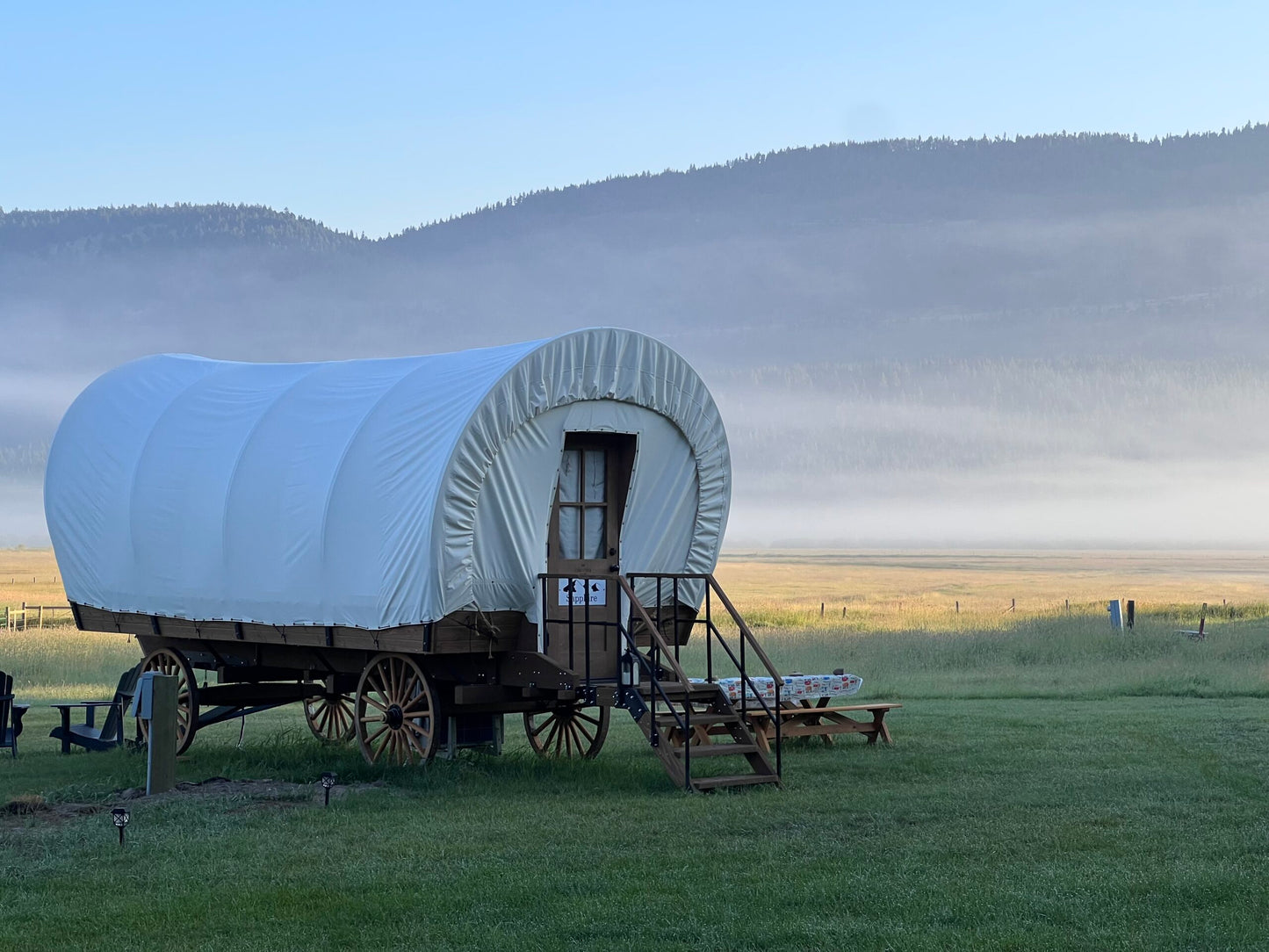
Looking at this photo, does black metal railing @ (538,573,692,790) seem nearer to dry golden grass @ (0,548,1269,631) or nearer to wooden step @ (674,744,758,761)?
wooden step @ (674,744,758,761)

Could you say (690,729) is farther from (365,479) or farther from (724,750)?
(365,479)

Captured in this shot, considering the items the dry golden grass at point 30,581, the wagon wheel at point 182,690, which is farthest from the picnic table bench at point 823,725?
the dry golden grass at point 30,581

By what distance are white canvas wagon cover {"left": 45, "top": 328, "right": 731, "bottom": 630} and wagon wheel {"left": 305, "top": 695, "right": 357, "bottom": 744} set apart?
2.57 meters

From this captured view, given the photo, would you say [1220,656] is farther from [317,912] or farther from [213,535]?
[317,912]

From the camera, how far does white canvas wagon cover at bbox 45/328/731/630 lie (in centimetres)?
1317

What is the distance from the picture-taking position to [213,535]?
48.7ft

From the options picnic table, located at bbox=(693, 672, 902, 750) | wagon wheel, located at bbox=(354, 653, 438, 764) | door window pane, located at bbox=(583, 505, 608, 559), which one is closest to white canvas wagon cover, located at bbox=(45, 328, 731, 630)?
door window pane, located at bbox=(583, 505, 608, 559)

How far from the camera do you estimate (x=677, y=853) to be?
380 inches

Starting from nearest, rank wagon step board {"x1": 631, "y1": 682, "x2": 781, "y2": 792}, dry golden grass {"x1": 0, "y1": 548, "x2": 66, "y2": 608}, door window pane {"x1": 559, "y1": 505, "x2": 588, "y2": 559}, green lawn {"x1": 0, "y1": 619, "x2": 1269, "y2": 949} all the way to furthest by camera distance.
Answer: green lawn {"x1": 0, "y1": 619, "x2": 1269, "y2": 949}
wagon step board {"x1": 631, "y1": 682, "x2": 781, "y2": 792}
door window pane {"x1": 559, "y1": 505, "x2": 588, "y2": 559}
dry golden grass {"x1": 0, "y1": 548, "x2": 66, "y2": 608}

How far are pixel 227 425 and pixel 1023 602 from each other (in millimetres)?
41383

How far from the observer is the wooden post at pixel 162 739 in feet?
40.2

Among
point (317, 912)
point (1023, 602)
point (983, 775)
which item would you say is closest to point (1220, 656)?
point (983, 775)

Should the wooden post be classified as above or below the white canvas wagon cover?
below

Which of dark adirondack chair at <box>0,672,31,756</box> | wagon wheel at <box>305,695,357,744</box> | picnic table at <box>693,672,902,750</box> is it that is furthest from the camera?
wagon wheel at <box>305,695,357,744</box>
